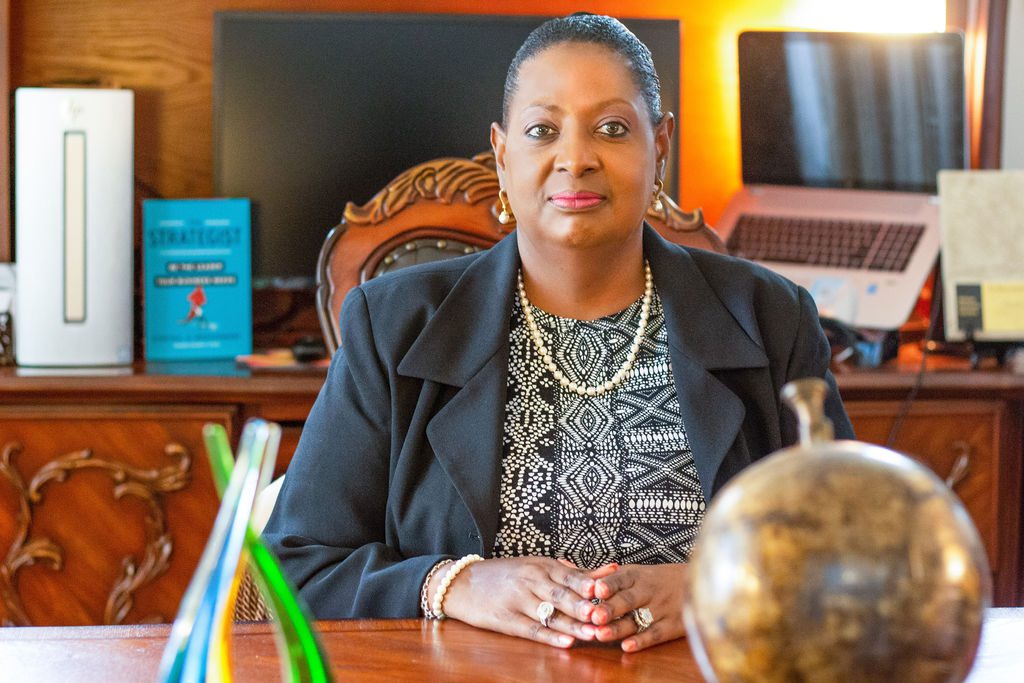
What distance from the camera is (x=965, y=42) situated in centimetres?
276

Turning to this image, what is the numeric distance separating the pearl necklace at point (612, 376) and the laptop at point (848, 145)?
1.06 m

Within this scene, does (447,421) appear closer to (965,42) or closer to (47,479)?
(47,479)

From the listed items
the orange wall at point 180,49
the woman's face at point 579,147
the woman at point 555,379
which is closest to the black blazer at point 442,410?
the woman at point 555,379

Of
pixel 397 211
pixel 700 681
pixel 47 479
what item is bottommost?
pixel 47 479

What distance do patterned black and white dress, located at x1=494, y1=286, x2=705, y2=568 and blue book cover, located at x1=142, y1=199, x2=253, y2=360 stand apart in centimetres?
118

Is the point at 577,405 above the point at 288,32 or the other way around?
the other way around

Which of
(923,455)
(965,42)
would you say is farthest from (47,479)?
(965,42)

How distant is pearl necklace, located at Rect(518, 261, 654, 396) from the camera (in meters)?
1.50

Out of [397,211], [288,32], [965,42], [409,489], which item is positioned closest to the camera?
[409,489]

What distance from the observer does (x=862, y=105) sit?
264cm

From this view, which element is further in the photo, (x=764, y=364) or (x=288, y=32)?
(x=288, y=32)

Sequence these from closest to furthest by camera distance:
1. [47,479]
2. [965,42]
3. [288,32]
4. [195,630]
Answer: [195,630]
[47,479]
[288,32]
[965,42]

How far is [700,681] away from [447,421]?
1.78 feet

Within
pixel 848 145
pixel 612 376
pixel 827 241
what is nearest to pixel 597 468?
pixel 612 376
